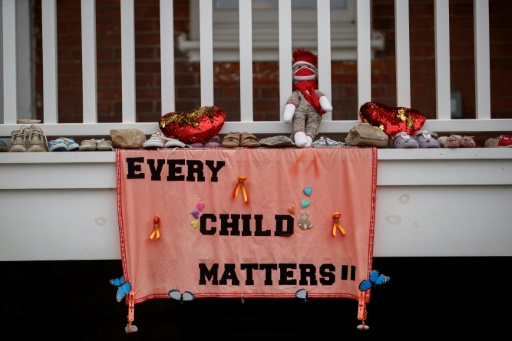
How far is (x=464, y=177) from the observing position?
6.27 feet

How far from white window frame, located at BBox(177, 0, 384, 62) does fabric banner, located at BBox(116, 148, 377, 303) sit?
198cm

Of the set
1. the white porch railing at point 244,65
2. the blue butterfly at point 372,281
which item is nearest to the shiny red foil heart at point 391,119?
the white porch railing at point 244,65

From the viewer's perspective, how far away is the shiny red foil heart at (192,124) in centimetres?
209

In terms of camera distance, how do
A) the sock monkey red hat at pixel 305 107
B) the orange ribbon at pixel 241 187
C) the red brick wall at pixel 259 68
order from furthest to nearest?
the red brick wall at pixel 259 68 < the sock monkey red hat at pixel 305 107 < the orange ribbon at pixel 241 187

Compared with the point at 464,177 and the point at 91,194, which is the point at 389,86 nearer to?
the point at 464,177

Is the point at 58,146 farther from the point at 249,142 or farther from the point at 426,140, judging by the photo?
the point at 426,140

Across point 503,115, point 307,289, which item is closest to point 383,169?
point 307,289

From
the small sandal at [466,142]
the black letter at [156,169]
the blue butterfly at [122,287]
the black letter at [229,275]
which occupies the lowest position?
the blue butterfly at [122,287]

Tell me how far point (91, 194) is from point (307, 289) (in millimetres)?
835

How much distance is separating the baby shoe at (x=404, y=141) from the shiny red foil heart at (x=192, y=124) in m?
0.66

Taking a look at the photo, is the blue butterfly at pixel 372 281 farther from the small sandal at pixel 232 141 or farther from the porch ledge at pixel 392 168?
the small sandal at pixel 232 141

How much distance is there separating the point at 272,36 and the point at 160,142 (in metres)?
2.06

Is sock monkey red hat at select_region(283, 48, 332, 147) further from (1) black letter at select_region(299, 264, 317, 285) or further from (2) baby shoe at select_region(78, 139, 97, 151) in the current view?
(2) baby shoe at select_region(78, 139, 97, 151)

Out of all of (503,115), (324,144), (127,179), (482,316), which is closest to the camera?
(127,179)
